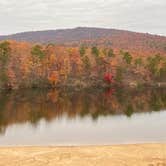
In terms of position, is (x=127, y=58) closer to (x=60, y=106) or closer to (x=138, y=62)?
(x=138, y=62)

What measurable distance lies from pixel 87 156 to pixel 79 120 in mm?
22182

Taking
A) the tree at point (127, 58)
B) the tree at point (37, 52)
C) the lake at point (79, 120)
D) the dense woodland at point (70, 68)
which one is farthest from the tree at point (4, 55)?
the tree at point (127, 58)

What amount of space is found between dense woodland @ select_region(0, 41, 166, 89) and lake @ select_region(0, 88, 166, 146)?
18.4 m

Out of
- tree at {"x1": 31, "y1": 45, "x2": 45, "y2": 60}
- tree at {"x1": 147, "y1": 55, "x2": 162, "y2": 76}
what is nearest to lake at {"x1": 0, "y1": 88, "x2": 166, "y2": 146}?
tree at {"x1": 31, "y1": 45, "x2": 45, "y2": 60}

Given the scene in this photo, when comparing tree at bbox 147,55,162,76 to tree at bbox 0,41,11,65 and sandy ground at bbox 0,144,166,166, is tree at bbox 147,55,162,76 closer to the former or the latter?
tree at bbox 0,41,11,65

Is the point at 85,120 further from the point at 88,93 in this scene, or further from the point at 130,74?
the point at 130,74

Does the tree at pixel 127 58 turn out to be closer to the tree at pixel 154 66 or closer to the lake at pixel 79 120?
the tree at pixel 154 66

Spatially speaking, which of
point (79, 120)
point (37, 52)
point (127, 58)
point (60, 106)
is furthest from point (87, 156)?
point (127, 58)

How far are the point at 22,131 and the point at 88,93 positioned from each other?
43.8 m

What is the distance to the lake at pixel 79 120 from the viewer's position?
33562 millimetres

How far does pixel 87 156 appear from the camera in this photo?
73.4 ft

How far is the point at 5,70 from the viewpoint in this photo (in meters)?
86.2

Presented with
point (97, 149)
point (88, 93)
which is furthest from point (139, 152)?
point (88, 93)

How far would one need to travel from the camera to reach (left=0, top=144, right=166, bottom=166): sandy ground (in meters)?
21.0
